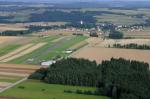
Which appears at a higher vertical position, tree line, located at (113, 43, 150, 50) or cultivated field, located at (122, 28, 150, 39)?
tree line, located at (113, 43, 150, 50)

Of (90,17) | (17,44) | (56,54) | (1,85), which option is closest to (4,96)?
(1,85)

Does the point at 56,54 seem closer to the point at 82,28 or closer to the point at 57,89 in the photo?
the point at 57,89

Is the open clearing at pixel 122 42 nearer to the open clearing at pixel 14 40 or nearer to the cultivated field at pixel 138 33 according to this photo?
the cultivated field at pixel 138 33

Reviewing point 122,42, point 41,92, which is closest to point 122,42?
point 122,42

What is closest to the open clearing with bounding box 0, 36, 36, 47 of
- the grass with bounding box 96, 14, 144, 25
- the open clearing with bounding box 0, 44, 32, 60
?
the open clearing with bounding box 0, 44, 32, 60

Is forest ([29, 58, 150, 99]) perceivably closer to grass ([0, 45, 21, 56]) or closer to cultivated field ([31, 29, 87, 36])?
grass ([0, 45, 21, 56])
